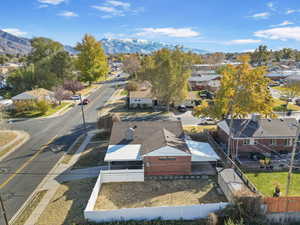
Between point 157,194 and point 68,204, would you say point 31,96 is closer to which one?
point 68,204

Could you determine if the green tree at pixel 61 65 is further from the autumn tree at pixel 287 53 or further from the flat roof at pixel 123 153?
the autumn tree at pixel 287 53

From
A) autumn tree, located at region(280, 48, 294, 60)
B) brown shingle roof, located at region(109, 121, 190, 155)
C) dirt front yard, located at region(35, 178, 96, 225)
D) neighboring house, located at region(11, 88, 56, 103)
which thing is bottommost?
dirt front yard, located at region(35, 178, 96, 225)

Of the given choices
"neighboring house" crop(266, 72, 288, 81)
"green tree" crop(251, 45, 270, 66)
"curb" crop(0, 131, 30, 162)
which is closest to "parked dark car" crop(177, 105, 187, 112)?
"curb" crop(0, 131, 30, 162)

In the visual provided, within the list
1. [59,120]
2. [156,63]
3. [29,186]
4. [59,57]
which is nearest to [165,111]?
[156,63]

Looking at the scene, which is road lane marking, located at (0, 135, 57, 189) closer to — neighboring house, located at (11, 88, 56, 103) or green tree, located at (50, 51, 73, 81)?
neighboring house, located at (11, 88, 56, 103)

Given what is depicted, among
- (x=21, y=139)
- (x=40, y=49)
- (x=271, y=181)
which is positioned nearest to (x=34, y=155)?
(x=21, y=139)

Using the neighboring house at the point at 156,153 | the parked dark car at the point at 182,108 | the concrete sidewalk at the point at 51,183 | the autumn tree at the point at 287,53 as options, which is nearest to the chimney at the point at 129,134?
the neighboring house at the point at 156,153
